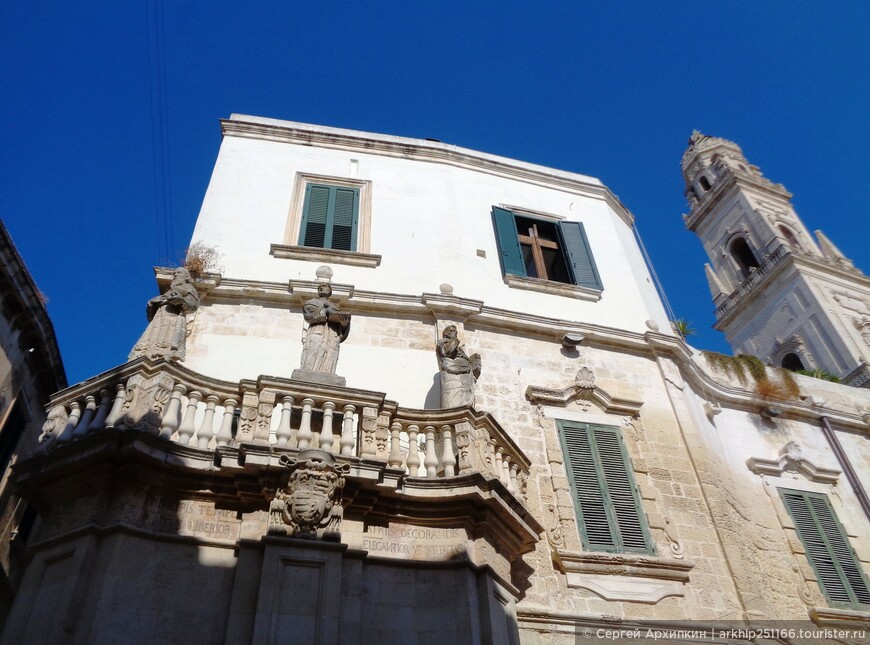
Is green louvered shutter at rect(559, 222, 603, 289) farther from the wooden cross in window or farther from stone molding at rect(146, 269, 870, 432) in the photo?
stone molding at rect(146, 269, 870, 432)

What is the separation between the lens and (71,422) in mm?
7707

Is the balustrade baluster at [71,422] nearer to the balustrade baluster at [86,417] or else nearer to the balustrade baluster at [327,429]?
the balustrade baluster at [86,417]

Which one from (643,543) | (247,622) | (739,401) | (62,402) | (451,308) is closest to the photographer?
(247,622)

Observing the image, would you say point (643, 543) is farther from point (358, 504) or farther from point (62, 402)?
point (62, 402)

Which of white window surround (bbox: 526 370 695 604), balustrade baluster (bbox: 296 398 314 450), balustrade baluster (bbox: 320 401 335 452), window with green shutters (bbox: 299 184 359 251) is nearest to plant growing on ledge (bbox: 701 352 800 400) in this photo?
white window surround (bbox: 526 370 695 604)

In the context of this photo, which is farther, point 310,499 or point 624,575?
point 624,575

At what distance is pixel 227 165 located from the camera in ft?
44.8

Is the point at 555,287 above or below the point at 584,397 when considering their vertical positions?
above

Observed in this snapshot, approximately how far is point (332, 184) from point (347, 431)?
6947mm

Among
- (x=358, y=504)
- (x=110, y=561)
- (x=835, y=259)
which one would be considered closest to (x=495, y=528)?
(x=358, y=504)

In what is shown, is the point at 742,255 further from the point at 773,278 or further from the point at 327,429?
the point at 327,429

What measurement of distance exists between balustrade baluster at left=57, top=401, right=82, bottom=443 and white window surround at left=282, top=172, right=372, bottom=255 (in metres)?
4.71

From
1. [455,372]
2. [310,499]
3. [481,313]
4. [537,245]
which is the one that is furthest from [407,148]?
[310,499]

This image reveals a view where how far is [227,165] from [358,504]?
26.8ft
